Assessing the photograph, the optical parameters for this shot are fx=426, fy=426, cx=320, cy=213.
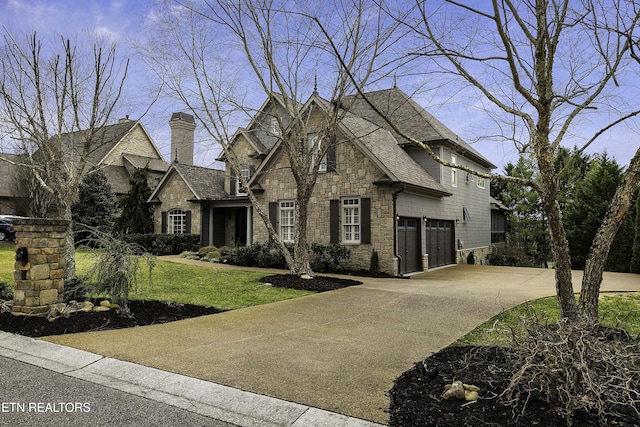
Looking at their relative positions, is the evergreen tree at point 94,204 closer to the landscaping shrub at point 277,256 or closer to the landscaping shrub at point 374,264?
the landscaping shrub at point 277,256

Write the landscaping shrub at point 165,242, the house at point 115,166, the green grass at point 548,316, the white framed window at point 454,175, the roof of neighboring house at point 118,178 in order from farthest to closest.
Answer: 1. the roof of neighboring house at point 118,178
2. the house at point 115,166
3. the landscaping shrub at point 165,242
4. the white framed window at point 454,175
5. the green grass at point 548,316

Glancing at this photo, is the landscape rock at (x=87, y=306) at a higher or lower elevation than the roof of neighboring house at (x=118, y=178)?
lower

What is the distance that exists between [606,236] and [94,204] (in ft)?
85.7

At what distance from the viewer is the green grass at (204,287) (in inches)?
352

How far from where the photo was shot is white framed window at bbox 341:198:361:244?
51.3 feet

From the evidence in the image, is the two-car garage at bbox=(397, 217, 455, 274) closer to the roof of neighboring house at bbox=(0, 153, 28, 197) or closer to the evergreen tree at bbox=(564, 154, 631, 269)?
the evergreen tree at bbox=(564, 154, 631, 269)

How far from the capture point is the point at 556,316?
7801 millimetres

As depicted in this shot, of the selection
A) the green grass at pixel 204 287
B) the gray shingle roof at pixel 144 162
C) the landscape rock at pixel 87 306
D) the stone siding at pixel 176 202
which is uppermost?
the gray shingle roof at pixel 144 162

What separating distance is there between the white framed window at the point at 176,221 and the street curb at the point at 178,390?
1750cm

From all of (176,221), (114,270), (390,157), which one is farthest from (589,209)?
(176,221)

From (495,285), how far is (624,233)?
826 cm

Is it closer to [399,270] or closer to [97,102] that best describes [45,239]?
[97,102]

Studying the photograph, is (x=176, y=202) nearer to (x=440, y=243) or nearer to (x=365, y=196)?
(x=365, y=196)

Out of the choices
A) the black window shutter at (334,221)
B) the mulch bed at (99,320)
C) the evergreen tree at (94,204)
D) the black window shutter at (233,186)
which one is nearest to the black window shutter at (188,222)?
the black window shutter at (233,186)
